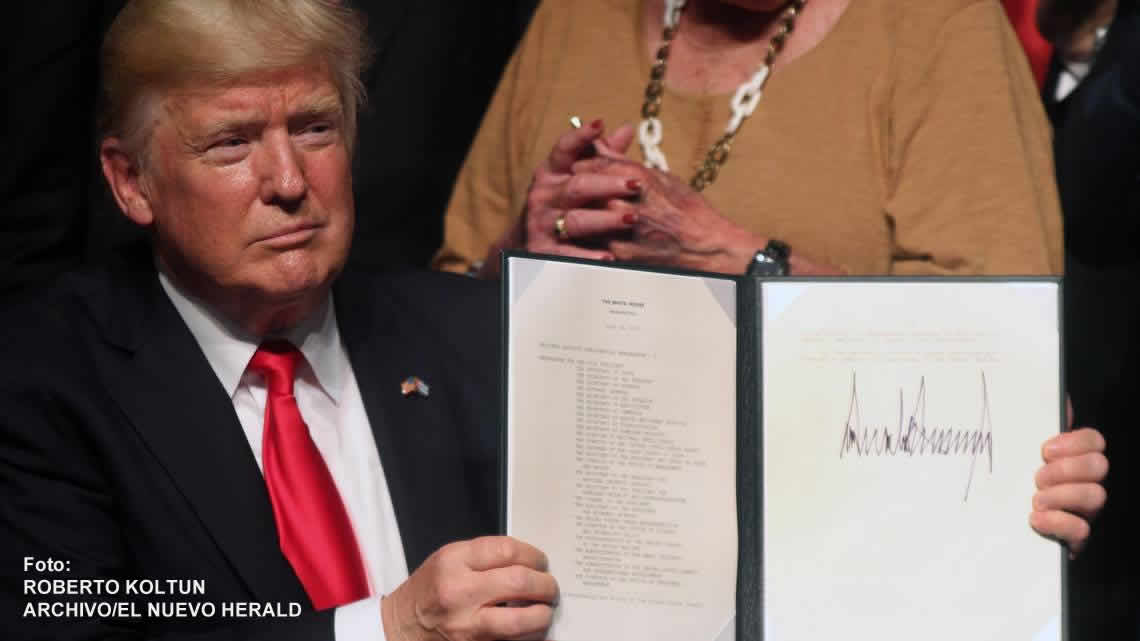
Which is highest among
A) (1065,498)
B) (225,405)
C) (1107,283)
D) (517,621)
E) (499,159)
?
(499,159)

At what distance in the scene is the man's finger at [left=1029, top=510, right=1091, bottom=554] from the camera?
1.59 m

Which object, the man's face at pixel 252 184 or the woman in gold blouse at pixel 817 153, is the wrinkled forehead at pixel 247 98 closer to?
the man's face at pixel 252 184

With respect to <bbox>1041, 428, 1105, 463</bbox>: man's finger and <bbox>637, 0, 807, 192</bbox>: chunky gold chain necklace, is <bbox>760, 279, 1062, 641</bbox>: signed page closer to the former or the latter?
<bbox>1041, 428, 1105, 463</bbox>: man's finger

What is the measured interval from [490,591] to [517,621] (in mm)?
42

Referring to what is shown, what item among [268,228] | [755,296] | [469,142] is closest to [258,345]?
[268,228]

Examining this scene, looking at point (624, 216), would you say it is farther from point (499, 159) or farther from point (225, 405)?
point (225, 405)

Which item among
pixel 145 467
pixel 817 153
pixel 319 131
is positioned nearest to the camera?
pixel 145 467

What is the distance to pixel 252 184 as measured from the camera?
5.72ft

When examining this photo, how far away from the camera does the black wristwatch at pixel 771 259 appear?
2057mm

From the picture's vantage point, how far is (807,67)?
2.21m

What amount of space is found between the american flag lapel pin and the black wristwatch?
0.49 meters

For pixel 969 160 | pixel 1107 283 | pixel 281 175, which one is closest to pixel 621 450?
pixel 281 175

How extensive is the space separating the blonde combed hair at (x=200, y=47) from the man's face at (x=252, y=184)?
0.02 meters
